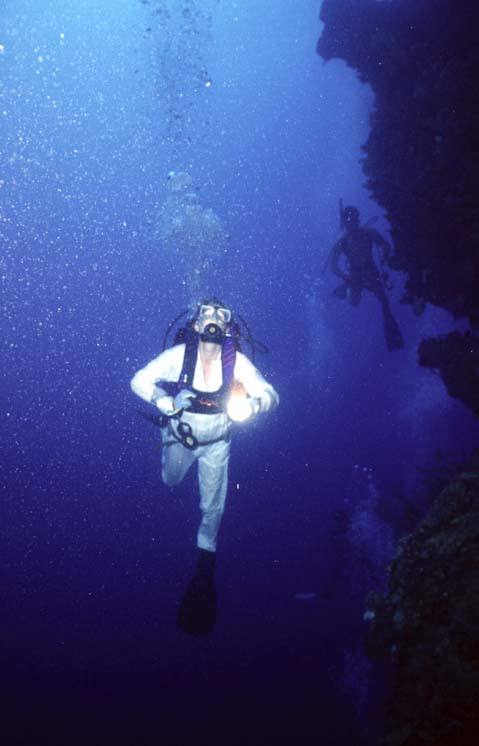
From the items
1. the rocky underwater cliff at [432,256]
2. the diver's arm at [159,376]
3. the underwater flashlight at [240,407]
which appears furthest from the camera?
the diver's arm at [159,376]

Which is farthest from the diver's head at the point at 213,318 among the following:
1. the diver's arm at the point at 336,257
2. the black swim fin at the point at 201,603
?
the diver's arm at the point at 336,257

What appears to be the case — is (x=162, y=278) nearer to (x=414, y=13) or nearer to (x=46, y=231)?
(x=46, y=231)

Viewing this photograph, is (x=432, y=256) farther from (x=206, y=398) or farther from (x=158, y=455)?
(x=158, y=455)

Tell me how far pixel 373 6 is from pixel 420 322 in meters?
29.1

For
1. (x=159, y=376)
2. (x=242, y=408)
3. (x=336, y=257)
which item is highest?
(x=336, y=257)

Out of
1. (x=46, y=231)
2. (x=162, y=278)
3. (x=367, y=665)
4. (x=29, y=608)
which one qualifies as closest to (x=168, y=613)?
(x=29, y=608)

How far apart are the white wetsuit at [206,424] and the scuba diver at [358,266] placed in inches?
212

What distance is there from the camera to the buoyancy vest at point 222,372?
4.35 m

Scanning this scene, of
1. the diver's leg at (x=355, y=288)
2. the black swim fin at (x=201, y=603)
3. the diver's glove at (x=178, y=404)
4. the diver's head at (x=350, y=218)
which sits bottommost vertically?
the black swim fin at (x=201, y=603)

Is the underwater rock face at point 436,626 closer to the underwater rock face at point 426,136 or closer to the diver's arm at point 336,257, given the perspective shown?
the underwater rock face at point 426,136

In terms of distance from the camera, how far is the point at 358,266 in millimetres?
9773

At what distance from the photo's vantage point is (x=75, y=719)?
549 inches

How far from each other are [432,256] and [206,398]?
14.3 ft

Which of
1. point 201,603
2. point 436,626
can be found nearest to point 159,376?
point 201,603
